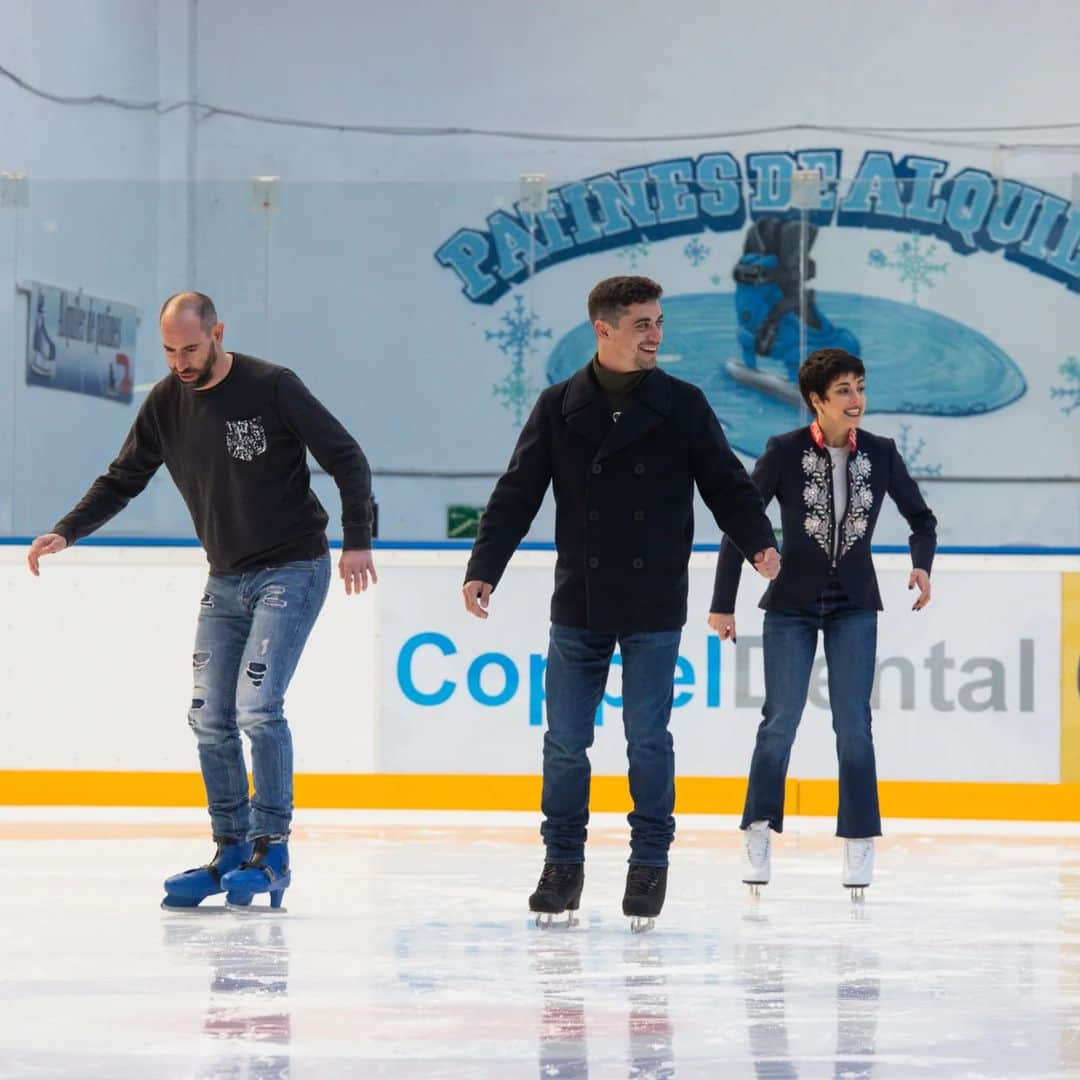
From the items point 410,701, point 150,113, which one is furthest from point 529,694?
point 150,113

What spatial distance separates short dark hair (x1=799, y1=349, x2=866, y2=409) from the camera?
406cm

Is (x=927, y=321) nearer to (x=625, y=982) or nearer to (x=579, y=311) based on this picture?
(x=579, y=311)

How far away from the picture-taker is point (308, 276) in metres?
6.54

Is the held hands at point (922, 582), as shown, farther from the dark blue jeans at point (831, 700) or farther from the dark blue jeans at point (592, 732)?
the dark blue jeans at point (592, 732)

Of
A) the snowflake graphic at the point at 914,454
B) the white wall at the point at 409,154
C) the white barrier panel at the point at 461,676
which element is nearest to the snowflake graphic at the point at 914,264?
the white wall at the point at 409,154

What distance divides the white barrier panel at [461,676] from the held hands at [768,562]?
7.34ft

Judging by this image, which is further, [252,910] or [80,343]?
[80,343]

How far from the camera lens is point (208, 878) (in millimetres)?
3844

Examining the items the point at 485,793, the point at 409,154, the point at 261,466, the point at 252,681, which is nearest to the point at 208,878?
the point at 252,681

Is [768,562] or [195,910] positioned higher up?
[768,562]

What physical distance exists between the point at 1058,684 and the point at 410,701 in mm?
1828

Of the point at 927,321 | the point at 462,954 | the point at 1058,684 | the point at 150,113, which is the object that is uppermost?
the point at 150,113

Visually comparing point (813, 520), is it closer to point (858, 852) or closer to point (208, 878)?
point (858, 852)

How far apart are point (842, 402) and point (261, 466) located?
118 cm
